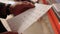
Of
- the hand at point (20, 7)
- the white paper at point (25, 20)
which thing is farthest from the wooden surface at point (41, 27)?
the hand at point (20, 7)

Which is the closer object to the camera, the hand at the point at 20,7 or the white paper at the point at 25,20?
the white paper at the point at 25,20

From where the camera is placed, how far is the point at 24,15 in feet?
2.91

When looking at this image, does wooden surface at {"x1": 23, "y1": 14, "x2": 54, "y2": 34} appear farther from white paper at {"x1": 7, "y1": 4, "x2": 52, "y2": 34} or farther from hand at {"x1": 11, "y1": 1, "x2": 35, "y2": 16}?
hand at {"x1": 11, "y1": 1, "x2": 35, "y2": 16}

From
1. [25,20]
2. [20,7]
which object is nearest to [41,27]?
[25,20]

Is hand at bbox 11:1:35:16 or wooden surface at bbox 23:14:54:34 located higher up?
hand at bbox 11:1:35:16

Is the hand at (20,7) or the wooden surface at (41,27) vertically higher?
the hand at (20,7)

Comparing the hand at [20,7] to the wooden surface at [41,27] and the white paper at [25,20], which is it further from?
the wooden surface at [41,27]

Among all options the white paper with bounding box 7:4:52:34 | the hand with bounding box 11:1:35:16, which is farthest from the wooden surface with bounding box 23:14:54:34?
the hand with bounding box 11:1:35:16

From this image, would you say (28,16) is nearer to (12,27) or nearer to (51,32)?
(12,27)

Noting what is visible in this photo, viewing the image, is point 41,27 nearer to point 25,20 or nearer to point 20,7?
point 25,20

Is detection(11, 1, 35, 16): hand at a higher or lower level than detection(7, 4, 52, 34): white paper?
higher

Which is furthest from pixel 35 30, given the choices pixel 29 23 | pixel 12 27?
pixel 12 27

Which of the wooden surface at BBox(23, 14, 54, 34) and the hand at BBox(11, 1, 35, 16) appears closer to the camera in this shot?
the wooden surface at BBox(23, 14, 54, 34)

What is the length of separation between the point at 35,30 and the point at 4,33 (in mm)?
211
